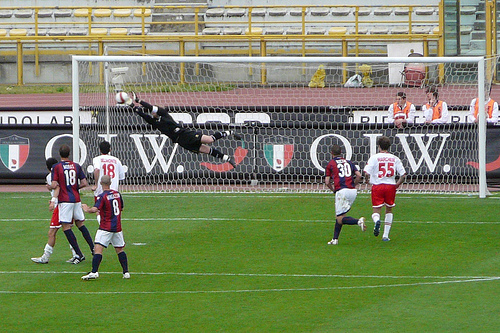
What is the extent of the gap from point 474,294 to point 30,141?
12.8 metres

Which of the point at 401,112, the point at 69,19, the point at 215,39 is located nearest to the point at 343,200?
the point at 401,112

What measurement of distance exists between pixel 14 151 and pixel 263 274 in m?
10.5

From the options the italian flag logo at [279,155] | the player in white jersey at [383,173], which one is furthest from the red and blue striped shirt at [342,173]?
the italian flag logo at [279,155]

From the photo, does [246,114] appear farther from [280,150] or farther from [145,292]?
[145,292]

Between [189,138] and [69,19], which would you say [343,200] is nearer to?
[189,138]

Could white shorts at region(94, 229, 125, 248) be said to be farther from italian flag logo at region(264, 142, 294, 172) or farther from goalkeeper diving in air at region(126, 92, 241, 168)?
italian flag logo at region(264, 142, 294, 172)

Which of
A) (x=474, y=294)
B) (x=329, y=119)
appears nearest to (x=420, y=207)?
(x=329, y=119)

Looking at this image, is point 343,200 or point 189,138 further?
point 189,138

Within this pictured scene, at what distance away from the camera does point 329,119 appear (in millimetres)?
18953

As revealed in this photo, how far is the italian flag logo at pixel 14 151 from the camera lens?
63.3 ft

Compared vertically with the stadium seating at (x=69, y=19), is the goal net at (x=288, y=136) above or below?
below

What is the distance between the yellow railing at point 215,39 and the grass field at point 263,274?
11.5m

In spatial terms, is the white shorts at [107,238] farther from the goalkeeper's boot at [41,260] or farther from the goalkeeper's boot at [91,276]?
the goalkeeper's boot at [41,260]

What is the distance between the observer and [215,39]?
27359mm
